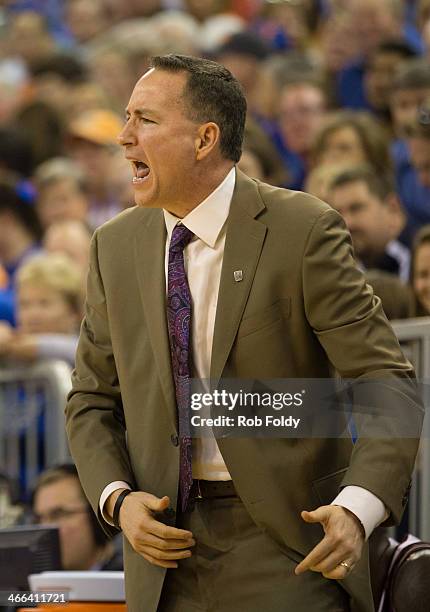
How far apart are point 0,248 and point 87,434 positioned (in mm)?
4970

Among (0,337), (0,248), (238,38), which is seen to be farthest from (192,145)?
(238,38)

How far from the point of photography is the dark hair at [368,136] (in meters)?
6.53

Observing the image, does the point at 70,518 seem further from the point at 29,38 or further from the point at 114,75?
the point at 29,38

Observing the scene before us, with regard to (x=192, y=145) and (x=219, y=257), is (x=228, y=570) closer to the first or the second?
(x=219, y=257)

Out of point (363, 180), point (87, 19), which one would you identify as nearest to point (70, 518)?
point (363, 180)

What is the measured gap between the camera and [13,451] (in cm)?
570

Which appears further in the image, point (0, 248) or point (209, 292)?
point (0, 248)

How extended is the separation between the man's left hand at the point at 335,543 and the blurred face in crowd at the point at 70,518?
2529mm

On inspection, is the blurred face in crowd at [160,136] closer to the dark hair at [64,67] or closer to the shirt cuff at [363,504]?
the shirt cuff at [363,504]

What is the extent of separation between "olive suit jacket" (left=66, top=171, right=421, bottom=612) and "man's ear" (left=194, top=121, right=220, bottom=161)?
0.12m

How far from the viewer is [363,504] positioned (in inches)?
98.1

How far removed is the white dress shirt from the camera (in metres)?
2.70

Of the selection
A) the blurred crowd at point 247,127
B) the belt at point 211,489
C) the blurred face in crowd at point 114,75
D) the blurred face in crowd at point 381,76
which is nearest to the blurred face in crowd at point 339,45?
the blurred crowd at point 247,127

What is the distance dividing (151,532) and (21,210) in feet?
17.4
